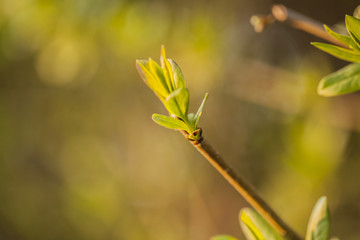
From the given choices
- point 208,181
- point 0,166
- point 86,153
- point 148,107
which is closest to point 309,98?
point 208,181

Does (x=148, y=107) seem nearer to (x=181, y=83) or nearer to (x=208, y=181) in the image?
(x=208, y=181)

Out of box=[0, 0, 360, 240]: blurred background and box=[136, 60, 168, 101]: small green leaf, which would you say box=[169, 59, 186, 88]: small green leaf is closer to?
box=[136, 60, 168, 101]: small green leaf

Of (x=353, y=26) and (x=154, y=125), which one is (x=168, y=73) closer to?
(x=353, y=26)

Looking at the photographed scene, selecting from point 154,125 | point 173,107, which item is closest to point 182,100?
point 173,107

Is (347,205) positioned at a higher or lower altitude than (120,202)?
lower

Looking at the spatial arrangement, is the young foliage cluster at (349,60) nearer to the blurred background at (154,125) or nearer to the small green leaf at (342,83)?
the small green leaf at (342,83)

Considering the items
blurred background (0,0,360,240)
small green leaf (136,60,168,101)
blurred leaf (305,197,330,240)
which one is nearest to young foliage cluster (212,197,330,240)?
blurred leaf (305,197,330,240)

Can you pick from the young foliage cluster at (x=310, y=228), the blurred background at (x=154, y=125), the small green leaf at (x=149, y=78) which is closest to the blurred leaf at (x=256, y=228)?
the young foliage cluster at (x=310, y=228)
